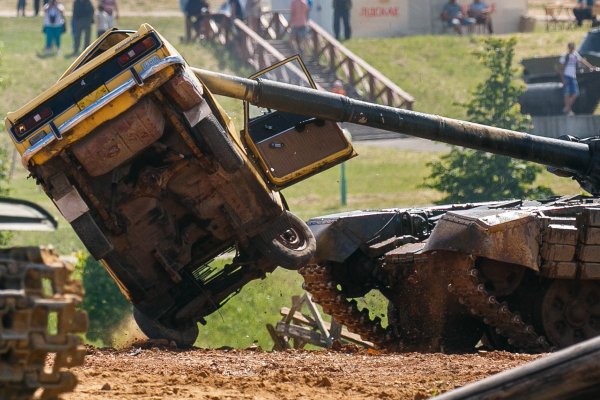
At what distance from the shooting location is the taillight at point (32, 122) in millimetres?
14914

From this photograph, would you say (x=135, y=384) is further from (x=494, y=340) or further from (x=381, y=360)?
(x=494, y=340)

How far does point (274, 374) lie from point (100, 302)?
11.8 meters

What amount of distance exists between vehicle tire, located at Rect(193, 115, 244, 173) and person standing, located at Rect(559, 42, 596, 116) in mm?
20953

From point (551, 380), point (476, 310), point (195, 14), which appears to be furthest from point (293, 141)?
point (195, 14)

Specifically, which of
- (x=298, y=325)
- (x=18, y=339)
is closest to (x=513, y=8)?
(x=298, y=325)

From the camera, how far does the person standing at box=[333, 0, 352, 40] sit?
137 ft

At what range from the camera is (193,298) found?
16578 mm

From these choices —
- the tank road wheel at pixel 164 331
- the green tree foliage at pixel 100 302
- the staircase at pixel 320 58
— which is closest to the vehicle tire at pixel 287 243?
the tank road wheel at pixel 164 331

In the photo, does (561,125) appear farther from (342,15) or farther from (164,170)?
(164,170)

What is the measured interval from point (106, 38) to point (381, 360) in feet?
12.1

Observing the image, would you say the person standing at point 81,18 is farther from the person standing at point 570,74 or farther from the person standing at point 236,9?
the person standing at point 570,74

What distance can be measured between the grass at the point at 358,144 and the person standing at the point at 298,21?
1683 mm

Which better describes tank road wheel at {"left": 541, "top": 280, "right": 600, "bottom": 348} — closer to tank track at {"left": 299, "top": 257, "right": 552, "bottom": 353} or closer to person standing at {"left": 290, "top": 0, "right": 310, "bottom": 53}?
tank track at {"left": 299, "top": 257, "right": 552, "bottom": 353}

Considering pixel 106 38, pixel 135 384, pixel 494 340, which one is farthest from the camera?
pixel 494 340
